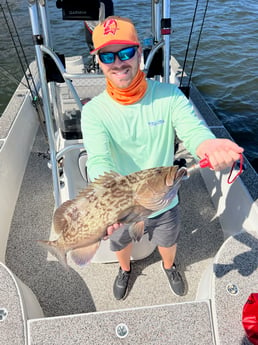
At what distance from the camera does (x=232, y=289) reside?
6.94 feet

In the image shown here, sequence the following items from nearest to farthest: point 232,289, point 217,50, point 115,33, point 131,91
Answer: point 115,33
point 131,91
point 232,289
point 217,50

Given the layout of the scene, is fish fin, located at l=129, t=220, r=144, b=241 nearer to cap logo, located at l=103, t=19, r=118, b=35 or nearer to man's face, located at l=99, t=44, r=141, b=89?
man's face, located at l=99, t=44, r=141, b=89

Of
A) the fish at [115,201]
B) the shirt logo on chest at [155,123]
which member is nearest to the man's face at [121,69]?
the shirt logo on chest at [155,123]

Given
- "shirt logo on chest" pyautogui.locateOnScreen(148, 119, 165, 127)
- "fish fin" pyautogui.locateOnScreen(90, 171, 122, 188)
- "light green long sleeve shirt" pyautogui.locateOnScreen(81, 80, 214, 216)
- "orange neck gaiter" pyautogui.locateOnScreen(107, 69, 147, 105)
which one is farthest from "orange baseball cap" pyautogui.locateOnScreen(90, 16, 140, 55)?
"fish fin" pyautogui.locateOnScreen(90, 171, 122, 188)

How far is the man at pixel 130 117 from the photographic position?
1803 millimetres

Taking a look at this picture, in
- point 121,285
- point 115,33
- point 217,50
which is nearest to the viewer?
point 115,33

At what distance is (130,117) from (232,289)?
132 cm

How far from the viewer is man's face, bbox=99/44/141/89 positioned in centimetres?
182

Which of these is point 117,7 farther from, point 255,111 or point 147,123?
point 147,123

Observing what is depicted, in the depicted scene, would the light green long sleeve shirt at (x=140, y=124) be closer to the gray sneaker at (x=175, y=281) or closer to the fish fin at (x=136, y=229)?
the fish fin at (x=136, y=229)

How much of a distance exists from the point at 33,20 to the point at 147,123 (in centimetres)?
151

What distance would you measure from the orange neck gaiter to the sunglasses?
136mm

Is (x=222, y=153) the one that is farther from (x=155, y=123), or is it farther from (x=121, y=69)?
(x=121, y=69)

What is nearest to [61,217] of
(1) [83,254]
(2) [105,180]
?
(1) [83,254]
